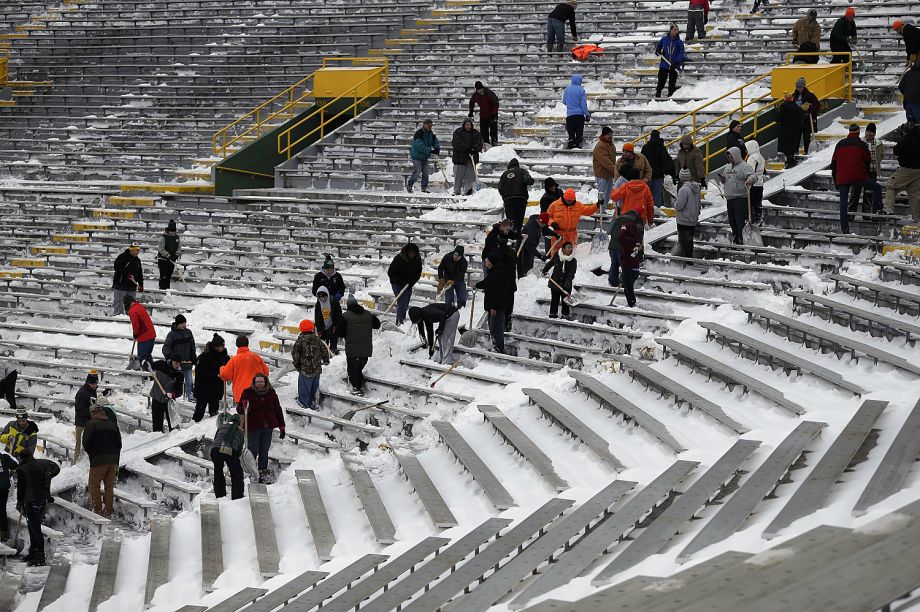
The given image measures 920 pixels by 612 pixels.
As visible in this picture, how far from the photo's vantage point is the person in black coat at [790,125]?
20938mm

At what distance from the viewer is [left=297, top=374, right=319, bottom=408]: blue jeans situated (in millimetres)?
16141

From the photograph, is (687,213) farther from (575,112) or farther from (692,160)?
(575,112)

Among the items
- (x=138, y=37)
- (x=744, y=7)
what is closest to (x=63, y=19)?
(x=138, y=37)

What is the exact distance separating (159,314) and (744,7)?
14.4 m

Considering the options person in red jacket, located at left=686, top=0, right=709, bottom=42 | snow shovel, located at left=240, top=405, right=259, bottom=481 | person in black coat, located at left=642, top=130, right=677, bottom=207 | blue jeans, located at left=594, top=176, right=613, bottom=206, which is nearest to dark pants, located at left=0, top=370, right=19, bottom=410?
snow shovel, located at left=240, top=405, right=259, bottom=481

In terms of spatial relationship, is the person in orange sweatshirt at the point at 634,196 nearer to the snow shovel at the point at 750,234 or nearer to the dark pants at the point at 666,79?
the snow shovel at the point at 750,234

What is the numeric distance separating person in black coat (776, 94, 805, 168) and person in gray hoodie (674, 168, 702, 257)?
314cm

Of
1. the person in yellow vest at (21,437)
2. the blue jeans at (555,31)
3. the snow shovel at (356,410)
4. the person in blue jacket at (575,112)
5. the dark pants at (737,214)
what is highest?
the blue jeans at (555,31)

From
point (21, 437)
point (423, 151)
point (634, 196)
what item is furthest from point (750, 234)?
point (21, 437)

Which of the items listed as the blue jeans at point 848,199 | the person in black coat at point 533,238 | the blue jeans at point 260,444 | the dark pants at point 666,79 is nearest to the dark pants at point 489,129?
the dark pants at point 666,79

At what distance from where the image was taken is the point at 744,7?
90.7 feet

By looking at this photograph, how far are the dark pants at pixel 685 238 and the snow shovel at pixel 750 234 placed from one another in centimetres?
76

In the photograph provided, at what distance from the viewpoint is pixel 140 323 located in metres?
17.7

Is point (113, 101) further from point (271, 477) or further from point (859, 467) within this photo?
point (859, 467)
